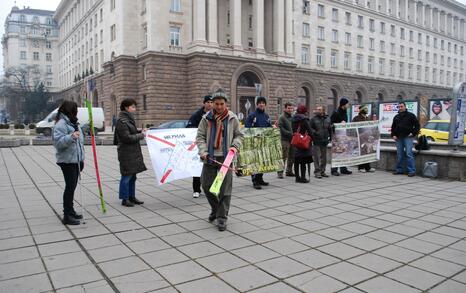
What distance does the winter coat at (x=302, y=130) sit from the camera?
31.3 feet

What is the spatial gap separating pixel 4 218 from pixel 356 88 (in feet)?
177

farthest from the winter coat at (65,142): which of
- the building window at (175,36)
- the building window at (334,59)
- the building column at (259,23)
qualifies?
the building window at (334,59)

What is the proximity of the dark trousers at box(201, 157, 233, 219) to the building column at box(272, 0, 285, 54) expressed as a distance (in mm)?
38528

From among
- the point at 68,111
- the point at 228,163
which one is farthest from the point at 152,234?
the point at 68,111

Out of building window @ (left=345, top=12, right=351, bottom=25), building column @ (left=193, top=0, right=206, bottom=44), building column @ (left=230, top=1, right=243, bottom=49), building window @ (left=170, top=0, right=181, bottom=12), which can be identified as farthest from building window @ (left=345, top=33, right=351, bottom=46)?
building window @ (left=170, top=0, right=181, bottom=12)

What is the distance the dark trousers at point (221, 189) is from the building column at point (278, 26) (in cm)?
3853

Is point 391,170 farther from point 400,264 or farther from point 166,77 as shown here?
point 166,77

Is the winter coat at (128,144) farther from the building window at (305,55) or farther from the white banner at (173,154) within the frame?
the building window at (305,55)

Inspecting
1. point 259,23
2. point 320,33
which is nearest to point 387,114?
point 259,23

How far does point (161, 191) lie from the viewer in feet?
28.1

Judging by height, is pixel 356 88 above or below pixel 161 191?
above

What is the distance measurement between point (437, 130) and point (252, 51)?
952 inches

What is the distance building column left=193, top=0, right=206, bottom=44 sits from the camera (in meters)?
36.5

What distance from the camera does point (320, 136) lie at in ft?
34.6
